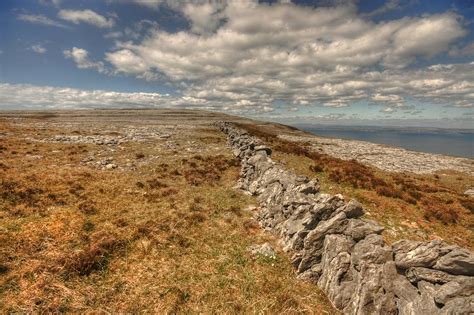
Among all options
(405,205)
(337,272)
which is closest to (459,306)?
(337,272)

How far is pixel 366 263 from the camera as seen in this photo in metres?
8.81

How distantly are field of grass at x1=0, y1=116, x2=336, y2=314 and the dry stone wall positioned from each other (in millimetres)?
890

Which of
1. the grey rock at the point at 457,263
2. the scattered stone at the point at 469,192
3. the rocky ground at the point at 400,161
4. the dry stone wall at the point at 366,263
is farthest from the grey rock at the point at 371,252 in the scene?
the rocky ground at the point at 400,161

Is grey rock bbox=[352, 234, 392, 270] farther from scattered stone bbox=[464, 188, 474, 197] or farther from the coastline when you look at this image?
→ the coastline

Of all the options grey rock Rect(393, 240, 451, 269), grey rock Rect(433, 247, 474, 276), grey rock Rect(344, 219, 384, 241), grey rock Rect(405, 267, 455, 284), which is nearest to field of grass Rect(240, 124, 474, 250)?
grey rock Rect(344, 219, 384, 241)

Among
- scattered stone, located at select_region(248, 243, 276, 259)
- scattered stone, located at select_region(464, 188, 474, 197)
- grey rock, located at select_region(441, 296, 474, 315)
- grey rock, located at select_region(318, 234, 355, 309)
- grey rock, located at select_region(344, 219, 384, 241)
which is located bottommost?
scattered stone, located at select_region(464, 188, 474, 197)

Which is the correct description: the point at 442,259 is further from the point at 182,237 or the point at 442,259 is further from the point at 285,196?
the point at 182,237

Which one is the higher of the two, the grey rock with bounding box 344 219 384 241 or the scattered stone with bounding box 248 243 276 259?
the grey rock with bounding box 344 219 384 241

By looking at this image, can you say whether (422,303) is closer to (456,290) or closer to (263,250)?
(456,290)

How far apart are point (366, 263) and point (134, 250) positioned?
974cm

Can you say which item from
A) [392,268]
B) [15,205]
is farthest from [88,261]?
[392,268]

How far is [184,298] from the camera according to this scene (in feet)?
31.9

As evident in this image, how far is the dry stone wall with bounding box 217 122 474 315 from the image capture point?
23.4 feet

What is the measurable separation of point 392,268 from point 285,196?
7.81 meters
